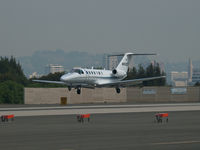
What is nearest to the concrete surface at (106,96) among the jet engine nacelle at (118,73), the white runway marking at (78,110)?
the jet engine nacelle at (118,73)

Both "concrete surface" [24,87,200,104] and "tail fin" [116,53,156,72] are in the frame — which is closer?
"concrete surface" [24,87,200,104]

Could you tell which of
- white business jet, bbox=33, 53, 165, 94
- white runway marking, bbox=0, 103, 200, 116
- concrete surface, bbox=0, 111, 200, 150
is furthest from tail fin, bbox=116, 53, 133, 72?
concrete surface, bbox=0, 111, 200, 150

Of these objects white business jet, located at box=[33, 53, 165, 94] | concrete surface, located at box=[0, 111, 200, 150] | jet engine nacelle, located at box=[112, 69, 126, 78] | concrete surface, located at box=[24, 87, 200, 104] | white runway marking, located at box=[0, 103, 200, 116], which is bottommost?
concrete surface, located at box=[0, 111, 200, 150]

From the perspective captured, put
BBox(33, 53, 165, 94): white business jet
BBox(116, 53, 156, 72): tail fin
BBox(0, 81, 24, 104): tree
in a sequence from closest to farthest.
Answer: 1. BBox(33, 53, 165, 94): white business jet
2. BBox(0, 81, 24, 104): tree
3. BBox(116, 53, 156, 72): tail fin

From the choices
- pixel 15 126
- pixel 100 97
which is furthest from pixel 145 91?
pixel 15 126

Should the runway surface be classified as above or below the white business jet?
below

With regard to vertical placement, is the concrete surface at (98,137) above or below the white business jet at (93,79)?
below

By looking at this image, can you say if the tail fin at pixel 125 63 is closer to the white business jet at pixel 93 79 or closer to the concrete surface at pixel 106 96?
the white business jet at pixel 93 79

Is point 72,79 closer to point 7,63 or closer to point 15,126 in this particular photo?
point 15,126

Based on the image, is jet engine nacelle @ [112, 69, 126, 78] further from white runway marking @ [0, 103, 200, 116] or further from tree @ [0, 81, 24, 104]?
white runway marking @ [0, 103, 200, 116]

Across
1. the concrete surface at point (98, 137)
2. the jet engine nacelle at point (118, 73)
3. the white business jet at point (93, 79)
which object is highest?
the jet engine nacelle at point (118, 73)

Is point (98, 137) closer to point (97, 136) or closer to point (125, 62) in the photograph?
point (97, 136)

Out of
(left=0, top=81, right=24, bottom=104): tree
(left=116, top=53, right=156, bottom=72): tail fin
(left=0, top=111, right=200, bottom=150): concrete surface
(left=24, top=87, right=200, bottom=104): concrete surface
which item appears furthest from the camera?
(left=116, top=53, right=156, bottom=72): tail fin

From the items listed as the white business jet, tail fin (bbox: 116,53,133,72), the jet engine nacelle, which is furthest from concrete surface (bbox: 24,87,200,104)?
the jet engine nacelle
